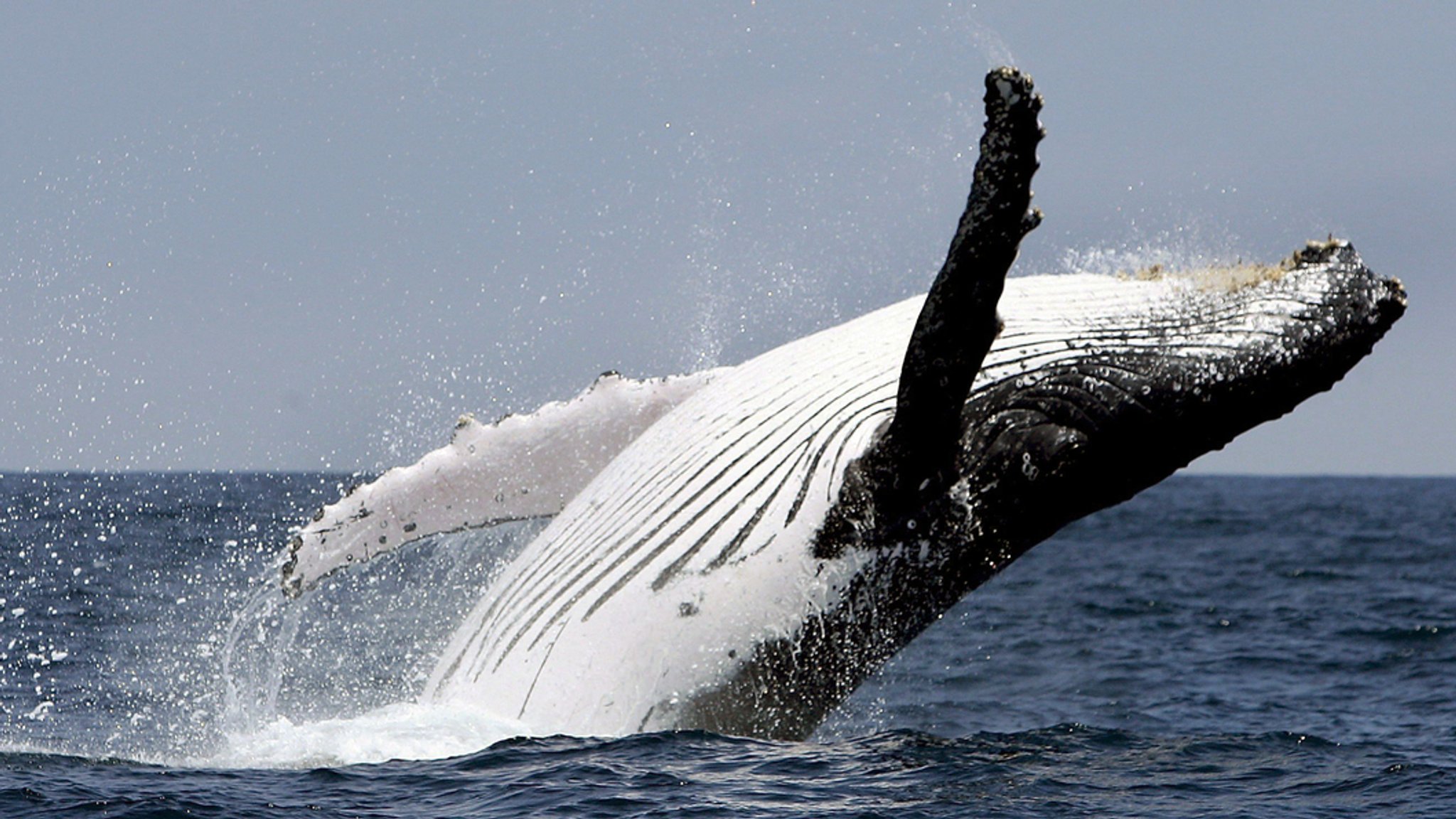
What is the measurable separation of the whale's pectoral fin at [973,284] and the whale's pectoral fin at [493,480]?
224 centimetres

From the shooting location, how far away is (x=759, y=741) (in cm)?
775

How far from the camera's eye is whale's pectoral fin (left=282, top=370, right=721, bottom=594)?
28.5ft

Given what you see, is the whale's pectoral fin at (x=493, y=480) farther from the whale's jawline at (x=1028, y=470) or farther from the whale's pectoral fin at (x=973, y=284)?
the whale's pectoral fin at (x=973, y=284)

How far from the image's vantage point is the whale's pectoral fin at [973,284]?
6.10 meters

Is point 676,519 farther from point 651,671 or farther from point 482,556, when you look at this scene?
point 482,556

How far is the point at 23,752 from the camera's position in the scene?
8.84m

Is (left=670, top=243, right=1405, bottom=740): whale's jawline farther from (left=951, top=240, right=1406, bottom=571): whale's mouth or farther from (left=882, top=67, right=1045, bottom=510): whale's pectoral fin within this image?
(left=882, top=67, right=1045, bottom=510): whale's pectoral fin

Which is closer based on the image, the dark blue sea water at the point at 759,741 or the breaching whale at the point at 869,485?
the breaching whale at the point at 869,485

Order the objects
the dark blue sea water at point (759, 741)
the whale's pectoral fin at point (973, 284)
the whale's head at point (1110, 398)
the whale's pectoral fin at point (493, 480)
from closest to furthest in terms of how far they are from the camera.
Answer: the whale's pectoral fin at point (973, 284) → the whale's head at point (1110, 398) → the dark blue sea water at point (759, 741) → the whale's pectoral fin at point (493, 480)

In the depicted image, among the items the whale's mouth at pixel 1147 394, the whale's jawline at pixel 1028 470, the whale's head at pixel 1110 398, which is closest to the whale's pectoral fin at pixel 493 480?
the whale's jawline at pixel 1028 470

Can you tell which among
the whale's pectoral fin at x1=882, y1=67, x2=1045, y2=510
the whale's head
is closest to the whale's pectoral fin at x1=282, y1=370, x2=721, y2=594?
the whale's head

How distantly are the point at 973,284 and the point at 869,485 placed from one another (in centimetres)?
115

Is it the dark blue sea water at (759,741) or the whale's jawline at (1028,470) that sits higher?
the whale's jawline at (1028,470)

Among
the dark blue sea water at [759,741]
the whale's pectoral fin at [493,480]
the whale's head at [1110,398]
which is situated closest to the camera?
the whale's head at [1110,398]
